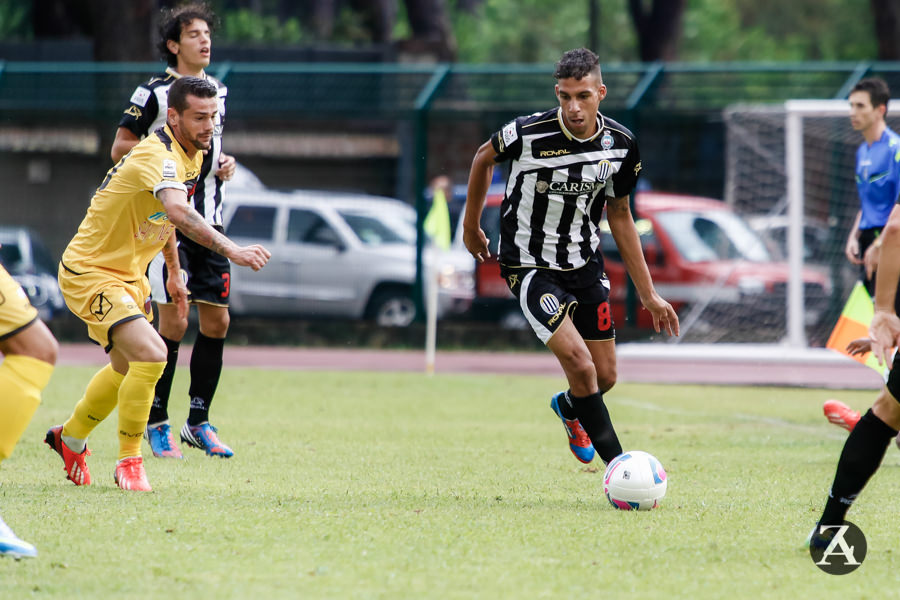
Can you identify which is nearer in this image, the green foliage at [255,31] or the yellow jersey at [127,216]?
the yellow jersey at [127,216]

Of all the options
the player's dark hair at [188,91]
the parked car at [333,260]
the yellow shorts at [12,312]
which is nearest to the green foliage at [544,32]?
the parked car at [333,260]

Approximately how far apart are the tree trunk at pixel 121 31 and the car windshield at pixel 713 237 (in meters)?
8.37

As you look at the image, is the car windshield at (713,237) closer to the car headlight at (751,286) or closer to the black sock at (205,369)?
the car headlight at (751,286)

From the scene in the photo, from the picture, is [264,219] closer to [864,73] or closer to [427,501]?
[864,73]

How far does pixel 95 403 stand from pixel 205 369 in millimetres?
1463

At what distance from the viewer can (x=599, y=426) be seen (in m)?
6.16

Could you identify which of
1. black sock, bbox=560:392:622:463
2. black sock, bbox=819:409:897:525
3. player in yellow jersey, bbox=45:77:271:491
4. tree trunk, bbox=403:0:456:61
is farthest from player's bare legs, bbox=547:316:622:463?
tree trunk, bbox=403:0:456:61

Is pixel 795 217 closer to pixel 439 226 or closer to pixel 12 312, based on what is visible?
pixel 439 226

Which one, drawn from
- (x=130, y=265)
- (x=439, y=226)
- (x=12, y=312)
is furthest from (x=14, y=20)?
(x=12, y=312)

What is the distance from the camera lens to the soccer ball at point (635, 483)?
5699 millimetres

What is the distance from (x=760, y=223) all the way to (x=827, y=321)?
60.7 inches

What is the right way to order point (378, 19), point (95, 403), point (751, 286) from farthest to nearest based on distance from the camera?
point (378, 19)
point (751, 286)
point (95, 403)

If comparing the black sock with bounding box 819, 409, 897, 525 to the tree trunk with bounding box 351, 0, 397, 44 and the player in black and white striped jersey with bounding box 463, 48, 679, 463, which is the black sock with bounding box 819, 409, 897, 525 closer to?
the player in black and white striped jersey with bounding box 463, 48, 679, 463

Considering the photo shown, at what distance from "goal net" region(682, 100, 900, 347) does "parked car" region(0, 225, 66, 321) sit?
8.11 meters
